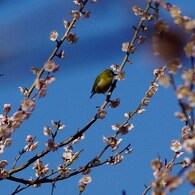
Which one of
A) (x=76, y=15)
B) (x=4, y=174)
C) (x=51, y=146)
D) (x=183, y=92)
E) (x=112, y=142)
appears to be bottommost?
(x=183, y=92)

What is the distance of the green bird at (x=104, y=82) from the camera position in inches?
239

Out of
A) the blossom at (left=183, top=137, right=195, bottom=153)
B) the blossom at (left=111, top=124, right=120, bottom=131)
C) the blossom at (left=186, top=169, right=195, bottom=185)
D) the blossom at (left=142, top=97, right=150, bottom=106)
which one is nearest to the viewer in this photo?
the blossom at (left=186, top=169, right=195, bottom=185)

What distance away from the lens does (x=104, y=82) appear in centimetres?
615

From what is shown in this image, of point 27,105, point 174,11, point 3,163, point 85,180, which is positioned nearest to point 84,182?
point 85,180

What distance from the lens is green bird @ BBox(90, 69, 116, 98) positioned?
19.9ft

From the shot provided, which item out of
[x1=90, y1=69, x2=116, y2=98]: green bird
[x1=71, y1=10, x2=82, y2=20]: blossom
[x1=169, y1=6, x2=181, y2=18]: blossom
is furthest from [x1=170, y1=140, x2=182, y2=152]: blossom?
[x1=169, y1=6, x2=181, y2=18]: blossom

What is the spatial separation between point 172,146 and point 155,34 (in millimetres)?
3471

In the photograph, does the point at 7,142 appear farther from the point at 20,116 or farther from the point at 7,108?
the point at 20,116

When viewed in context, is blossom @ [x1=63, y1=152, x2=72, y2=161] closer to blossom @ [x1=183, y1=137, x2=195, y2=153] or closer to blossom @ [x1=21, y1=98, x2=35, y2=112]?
blossom @ [x1=21, y1=98, x2=35, y2=112]

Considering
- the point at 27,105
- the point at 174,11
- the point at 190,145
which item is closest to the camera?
the point at 190,145

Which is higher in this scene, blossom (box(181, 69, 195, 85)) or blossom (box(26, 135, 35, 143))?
blossom (box(26, 135, 35, 143))

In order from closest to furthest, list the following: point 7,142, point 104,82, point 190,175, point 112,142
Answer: point 190,175
point 7,142
point 112,142
point 104,82

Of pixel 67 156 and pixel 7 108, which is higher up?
pixel 7 108

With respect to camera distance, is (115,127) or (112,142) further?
(115,127)
